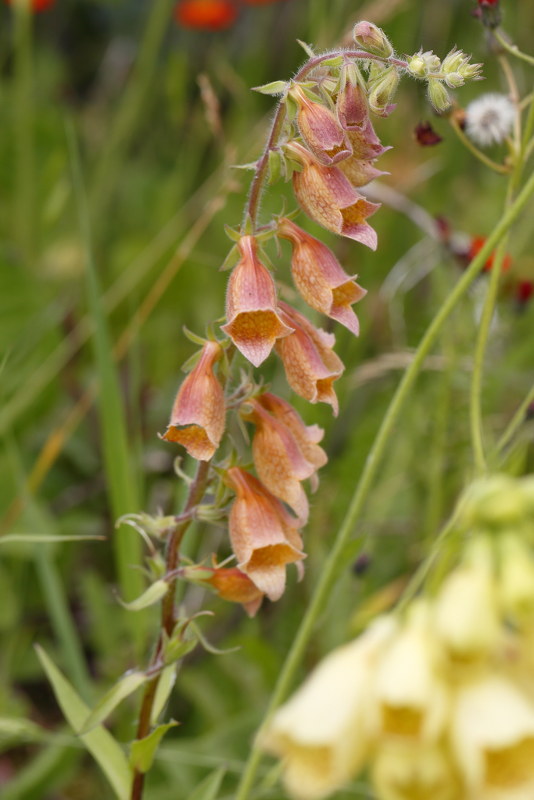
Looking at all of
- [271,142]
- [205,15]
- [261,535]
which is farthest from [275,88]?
[205,15]

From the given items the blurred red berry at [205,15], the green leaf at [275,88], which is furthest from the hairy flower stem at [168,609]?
the blurred red berry at [205,15]

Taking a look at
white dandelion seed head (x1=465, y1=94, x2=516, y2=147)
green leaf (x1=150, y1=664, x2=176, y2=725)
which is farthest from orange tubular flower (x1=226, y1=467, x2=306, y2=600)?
white dandelion seed head (x1=465, y1=94, x2=516, y2=147)

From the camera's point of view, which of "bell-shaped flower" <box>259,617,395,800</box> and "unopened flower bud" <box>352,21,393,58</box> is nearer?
"bell-shaped flower" <box>259,617,395,800</box>

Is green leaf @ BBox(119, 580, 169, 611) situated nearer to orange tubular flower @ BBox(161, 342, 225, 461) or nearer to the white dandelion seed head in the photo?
orange tubular flower @ BBox(161, 342, 225, 461)

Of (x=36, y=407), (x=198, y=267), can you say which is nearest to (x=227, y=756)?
(x=36, y=407)

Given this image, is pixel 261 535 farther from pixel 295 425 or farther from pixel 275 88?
pixel 275 88

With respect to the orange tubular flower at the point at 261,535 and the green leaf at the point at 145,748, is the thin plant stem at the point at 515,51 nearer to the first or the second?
the orange tubular flower at the point at 261,535
